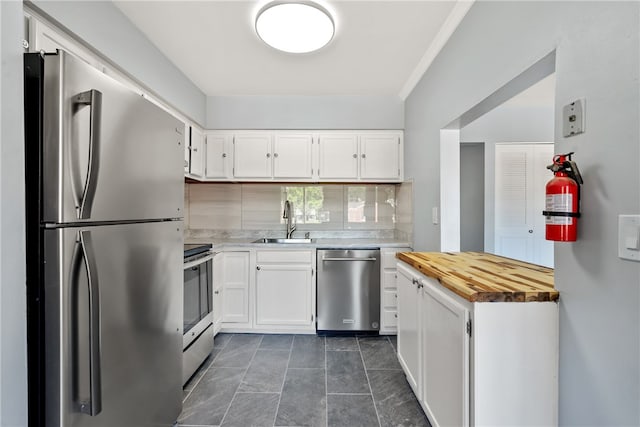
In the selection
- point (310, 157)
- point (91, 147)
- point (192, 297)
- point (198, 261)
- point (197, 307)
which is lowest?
point (197, 307)

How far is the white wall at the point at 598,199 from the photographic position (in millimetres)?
776

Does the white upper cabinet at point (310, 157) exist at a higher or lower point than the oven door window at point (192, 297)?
higher

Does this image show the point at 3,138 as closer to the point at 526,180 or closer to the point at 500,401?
the point at 500,401

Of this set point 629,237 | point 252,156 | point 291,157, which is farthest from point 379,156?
point 629,237

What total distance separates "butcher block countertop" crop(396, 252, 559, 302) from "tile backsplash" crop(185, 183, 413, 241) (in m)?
1.61

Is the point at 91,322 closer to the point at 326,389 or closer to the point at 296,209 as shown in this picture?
the point at 326,389

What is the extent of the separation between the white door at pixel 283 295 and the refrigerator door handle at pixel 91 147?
196cm

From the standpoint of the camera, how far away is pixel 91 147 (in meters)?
0.98

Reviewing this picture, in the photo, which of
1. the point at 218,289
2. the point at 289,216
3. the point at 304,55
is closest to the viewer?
the point at 304,55

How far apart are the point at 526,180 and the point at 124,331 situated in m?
4.14

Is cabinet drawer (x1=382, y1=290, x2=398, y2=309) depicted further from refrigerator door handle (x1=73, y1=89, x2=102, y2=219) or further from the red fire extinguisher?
refrigerator door handle (x1=73, y1=89, x2=102, y2=219)

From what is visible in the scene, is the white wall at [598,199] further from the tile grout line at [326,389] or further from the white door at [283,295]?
the white door at [283,295]

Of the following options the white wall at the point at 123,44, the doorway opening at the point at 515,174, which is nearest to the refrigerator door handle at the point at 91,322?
the white wall at the point at 123,44

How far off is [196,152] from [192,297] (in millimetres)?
1498
